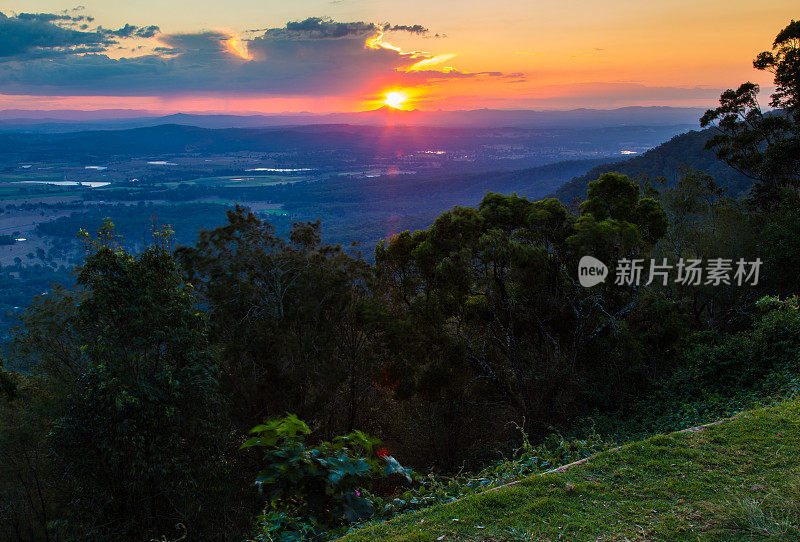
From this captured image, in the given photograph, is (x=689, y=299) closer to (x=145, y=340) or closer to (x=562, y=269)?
(x=562, y=269)

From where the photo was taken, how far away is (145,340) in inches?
300

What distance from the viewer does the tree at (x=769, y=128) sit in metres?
17.1

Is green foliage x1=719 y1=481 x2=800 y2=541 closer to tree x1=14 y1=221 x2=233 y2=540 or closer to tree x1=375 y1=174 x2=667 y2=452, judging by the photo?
tree x1=14 y1=221 x2=233 y2=540

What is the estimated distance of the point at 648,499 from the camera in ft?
14.7

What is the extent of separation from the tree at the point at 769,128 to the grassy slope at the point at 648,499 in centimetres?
1582

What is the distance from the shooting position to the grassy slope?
4.02 metres

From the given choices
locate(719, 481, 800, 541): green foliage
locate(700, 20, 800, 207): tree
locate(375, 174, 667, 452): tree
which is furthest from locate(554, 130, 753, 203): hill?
locate(719, 481, 800, 541): green foliage

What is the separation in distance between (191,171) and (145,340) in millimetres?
175303

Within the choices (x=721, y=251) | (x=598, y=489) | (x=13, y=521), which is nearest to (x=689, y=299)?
(x=721, y=251)

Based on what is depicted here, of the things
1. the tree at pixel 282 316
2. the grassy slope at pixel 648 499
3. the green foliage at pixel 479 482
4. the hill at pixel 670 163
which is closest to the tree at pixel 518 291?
the tree at pixel 282 316

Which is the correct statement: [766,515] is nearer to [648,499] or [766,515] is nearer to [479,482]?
[648,499]

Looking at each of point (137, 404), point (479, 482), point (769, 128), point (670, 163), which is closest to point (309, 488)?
point (479, 482)

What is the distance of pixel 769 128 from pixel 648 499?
765 inches

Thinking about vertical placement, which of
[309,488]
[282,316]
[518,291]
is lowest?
[309,488]
